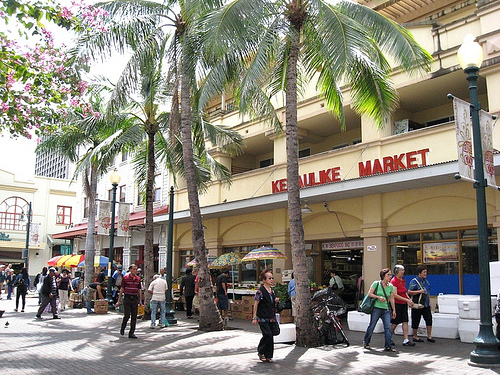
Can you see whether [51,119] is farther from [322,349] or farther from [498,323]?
[498,323]

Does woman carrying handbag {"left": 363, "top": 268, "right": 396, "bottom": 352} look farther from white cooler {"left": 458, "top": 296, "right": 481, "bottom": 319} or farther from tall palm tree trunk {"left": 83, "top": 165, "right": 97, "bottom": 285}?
tall palm tree trunk {"left": 83, "top": 165, "right": 97, "bottom": 285}

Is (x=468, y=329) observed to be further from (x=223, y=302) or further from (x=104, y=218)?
(x=104, y=218)

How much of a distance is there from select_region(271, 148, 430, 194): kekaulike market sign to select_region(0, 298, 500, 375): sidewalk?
516 cm

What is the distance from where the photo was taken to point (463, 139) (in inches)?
370

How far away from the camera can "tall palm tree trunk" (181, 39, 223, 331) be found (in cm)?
1405

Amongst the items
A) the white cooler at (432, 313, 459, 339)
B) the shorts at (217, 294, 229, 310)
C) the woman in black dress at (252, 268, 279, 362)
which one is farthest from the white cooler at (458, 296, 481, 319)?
the shorts at (217, 294, 229, 310)

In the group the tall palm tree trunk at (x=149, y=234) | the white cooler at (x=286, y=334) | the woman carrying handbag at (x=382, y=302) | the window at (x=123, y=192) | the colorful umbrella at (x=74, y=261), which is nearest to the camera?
the woman carrying handbag at (x=382, y=302)

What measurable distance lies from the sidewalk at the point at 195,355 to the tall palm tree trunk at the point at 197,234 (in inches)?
19.3

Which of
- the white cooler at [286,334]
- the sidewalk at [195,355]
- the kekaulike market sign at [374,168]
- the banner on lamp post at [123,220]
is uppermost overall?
the kekaulike market sign at [374,168]

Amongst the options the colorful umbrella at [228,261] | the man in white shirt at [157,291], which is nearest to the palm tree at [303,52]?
the man in white shirt at [157,291]

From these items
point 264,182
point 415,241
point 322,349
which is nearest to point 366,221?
point 415,241

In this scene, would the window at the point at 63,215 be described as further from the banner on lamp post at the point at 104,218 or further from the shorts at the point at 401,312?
the shorts at the point at 401,312

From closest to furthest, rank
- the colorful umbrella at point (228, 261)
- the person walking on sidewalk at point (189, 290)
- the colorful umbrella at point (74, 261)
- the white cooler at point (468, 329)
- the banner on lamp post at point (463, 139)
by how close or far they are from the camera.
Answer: the banner on lamp post at point (463, 139)
the white cooler at point (468, 329)
the person walking on sidewalk at point (189, 290)
the colorful umbrella at point (228, 261)
the colorful umbrella at point (74, 261)

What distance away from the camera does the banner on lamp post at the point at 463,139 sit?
923 cm
